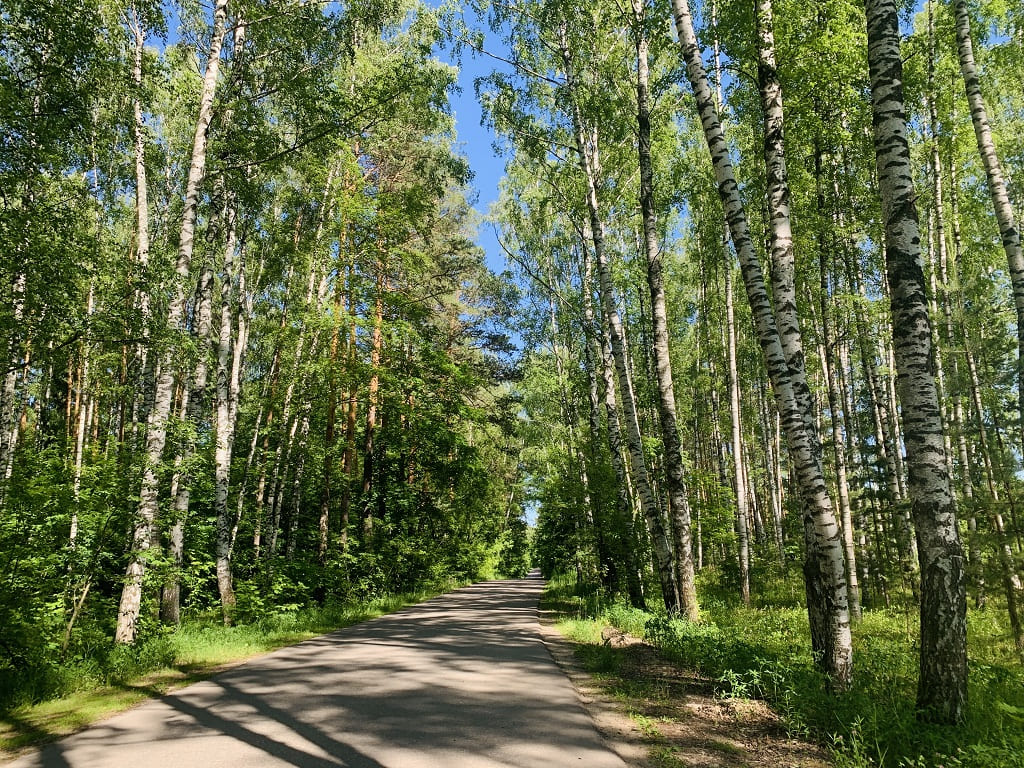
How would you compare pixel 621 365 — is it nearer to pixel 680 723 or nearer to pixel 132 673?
pixel 680 723

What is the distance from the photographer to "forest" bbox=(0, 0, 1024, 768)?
598 cm

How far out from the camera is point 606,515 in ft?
44.5

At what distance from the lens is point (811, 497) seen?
5.79 metres

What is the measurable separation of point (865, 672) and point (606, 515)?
7.86m

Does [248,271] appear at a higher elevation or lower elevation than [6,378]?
higher

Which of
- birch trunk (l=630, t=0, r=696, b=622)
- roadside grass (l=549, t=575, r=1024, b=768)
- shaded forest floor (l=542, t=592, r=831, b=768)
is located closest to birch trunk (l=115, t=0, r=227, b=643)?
shaded forest floor (l=542, t=592, r=831, b=768)

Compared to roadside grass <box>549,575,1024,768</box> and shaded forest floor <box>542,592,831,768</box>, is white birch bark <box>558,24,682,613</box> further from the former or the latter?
A: shaded forest floor <box>542,592,831,768</box>

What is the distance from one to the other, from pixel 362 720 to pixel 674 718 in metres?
2.95

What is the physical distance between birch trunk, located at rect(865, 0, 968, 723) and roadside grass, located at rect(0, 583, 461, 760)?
7.55m

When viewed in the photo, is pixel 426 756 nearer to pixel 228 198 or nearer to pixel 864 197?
pixel 228 198

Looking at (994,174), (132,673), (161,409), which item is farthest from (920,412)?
(161,409)

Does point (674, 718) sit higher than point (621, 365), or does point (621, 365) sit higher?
point (621, 365)

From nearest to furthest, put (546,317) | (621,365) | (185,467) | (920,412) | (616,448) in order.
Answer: (920,412), (185,467), (621,365), (616,448), (546,317)

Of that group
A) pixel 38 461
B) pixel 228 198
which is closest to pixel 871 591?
pixel 38 461
